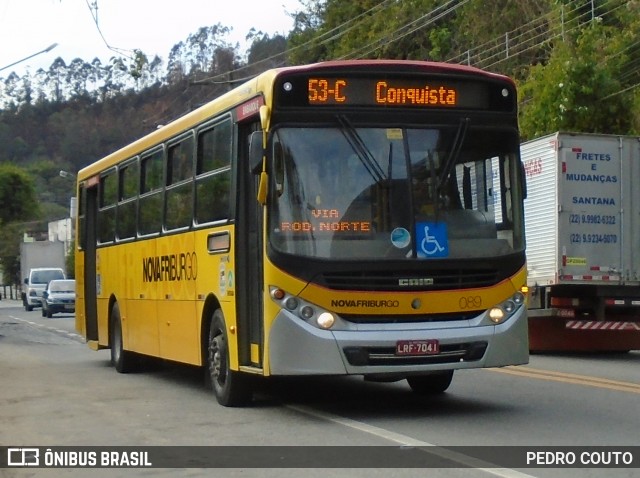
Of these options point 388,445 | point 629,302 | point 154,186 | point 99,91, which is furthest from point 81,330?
point 99,91

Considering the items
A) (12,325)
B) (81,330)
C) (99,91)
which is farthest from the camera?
(99,91)

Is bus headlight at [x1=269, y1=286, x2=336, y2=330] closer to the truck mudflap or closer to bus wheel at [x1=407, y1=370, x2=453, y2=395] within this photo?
bus wheel at [x1=407, y1=370, x2=453, y2=395]

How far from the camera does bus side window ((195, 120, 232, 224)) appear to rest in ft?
40.9

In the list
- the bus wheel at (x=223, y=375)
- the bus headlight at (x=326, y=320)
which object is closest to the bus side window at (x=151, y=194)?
the bus wheel at (x=223, y=375)

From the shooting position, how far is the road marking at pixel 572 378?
44.8ft

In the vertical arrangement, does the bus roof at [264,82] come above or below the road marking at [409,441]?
above

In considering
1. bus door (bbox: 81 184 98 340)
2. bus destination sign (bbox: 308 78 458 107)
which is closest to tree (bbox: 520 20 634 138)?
bus door (bbox: 81 184 98 340)

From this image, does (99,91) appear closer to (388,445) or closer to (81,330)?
(81,330)

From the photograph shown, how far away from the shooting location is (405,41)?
49.7m

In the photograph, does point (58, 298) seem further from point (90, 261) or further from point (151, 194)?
point (151, 194)

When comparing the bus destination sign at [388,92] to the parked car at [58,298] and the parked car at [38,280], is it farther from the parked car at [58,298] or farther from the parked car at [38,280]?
the parked car at [38,280]

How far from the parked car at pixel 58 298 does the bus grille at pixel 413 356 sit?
3730 cm

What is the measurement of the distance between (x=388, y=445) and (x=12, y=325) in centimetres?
3058

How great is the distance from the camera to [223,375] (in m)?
12.5
